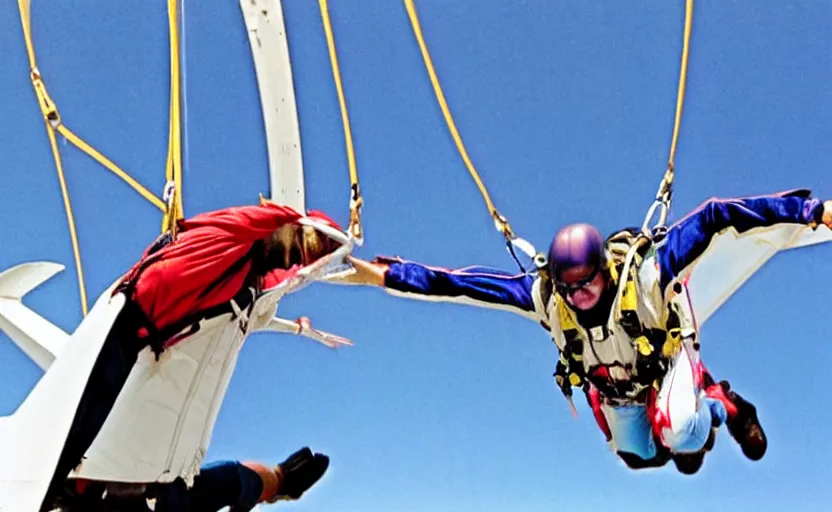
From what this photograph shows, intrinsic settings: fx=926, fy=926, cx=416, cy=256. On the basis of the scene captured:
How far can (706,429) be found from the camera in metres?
5.62

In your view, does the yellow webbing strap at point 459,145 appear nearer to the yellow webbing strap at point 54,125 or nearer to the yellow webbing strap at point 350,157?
the yellow webbing strap at point 350,157

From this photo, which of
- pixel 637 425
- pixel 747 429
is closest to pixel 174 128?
pixel 637 425

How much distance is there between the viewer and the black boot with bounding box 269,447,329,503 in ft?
20.1

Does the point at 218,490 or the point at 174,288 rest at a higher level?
the point at 174,288

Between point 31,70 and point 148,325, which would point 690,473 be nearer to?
point 148,325

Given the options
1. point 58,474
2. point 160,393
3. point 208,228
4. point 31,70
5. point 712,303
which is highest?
point 712,303

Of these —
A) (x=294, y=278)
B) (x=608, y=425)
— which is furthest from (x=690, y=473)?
(x=294, y=278)

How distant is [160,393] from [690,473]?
12.3 feet

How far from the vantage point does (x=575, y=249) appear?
17.8 feet

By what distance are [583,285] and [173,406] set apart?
8.00ft

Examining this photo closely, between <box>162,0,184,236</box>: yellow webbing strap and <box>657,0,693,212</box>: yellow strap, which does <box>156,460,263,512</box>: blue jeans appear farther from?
<box>657,0,693,212</box>: yellow strap

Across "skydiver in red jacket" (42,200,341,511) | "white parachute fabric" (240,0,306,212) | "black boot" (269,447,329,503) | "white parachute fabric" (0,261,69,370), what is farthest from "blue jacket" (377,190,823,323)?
"white parachute fabric" (0,261,69,370)

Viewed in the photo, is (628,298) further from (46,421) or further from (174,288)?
(46,421)

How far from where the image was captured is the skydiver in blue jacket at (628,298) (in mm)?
5406
